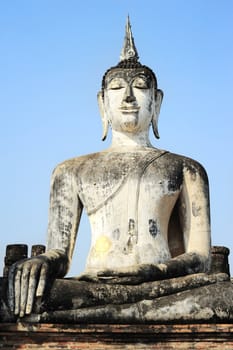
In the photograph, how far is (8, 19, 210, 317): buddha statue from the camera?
7773 millimetres

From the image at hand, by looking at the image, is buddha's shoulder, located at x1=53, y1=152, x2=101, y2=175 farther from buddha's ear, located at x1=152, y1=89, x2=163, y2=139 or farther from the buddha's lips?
buddha's ear, located at x1=152, y1=89, x2=163, y2=139

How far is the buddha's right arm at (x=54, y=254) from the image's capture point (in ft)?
22.1

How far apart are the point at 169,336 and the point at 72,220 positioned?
6.75 ft

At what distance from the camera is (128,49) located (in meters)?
8.98

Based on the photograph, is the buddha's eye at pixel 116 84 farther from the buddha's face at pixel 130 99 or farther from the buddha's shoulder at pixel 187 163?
the buddha's shoulder at pixel 187 163

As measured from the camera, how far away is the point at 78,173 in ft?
27.2

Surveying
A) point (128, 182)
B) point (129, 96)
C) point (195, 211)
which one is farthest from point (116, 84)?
point (195, 211)

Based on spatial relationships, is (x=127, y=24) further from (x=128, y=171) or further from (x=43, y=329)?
(x=43, y=329)

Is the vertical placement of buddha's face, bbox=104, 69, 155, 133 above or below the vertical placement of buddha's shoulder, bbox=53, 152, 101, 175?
above

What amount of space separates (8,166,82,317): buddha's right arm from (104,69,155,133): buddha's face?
907 millimetres

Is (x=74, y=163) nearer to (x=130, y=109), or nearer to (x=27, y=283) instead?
(x=130, y=109)

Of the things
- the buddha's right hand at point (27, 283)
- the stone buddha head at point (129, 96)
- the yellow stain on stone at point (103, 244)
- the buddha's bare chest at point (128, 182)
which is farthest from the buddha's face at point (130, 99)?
the buddha's right hand at point (27, 283)

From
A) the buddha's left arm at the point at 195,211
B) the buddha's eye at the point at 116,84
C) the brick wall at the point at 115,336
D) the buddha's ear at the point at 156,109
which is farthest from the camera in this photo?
the buddha's ear at the point at 156,109

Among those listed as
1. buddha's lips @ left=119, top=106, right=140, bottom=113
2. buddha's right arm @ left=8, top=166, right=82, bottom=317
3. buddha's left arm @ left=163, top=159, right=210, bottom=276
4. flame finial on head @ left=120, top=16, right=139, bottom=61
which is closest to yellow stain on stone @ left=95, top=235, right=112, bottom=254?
buddha's right arm @ left=8, top=166, right=82, bottom=317
